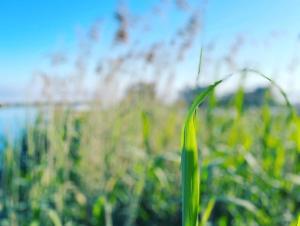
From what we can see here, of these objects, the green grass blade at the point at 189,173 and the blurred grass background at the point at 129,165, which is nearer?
the green grass blade at the point at 189,173

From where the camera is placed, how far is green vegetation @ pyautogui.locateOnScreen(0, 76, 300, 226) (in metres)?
1.91

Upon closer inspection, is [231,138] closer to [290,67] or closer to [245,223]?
[245,223]

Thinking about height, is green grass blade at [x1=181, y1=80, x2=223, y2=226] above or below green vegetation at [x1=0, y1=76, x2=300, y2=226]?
above

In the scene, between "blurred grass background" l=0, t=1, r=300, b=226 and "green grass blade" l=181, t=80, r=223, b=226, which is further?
"blurred grass background" l=0, t=1, r=300, b=226

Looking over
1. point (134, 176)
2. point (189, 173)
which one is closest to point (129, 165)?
point (134, 176)

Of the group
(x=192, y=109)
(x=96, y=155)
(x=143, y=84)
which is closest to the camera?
(x=192, y=109)

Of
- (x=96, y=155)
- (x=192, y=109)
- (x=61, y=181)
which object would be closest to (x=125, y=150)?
(x=96, y=155)

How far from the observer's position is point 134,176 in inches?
92.1

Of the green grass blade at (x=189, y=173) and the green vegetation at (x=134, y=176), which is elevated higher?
the green grass blade at (x=189, y=173)

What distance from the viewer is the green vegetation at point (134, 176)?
1912 mm

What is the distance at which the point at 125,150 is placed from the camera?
2578 millimetres

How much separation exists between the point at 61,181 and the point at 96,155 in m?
0.29

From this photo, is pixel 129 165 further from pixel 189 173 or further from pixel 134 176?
pixel 189 173

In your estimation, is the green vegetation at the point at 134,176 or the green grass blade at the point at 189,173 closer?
the green grass blade at the point at 189,173
